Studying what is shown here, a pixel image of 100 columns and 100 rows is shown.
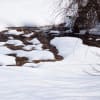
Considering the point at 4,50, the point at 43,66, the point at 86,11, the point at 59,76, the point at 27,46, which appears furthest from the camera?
the point at 86,11

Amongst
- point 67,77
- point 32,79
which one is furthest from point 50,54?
point 32,79

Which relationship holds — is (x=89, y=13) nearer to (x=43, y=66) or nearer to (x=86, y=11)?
(x=86, y=11)

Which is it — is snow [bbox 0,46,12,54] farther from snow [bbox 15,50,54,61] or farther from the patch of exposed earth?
snow [bbox 15,50,54,61]

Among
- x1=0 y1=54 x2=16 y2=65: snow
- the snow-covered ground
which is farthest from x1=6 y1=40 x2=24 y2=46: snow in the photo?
x1=0 y1=54 x2=16 y2=65: snow

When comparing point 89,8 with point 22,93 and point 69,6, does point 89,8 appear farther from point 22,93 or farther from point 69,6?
point 22,93

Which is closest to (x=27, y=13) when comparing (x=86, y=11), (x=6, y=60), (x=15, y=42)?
(x=86, y=11)

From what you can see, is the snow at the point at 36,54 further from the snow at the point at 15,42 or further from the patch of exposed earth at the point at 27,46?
the snow at the point at 15,42

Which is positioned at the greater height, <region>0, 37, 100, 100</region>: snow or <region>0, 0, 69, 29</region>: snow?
<region>0, 0, 69, 29</region>: snow

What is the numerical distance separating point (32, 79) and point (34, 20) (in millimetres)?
4772

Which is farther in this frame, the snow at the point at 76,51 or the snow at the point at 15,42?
the snow at the point at 15,42

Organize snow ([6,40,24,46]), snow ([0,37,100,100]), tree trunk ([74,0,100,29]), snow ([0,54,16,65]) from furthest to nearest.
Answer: tree trunk ([74,0,100,29]), snow ([6,40,24,46]), snow ([0,54,16,65]), snow ([0,37,100,100])

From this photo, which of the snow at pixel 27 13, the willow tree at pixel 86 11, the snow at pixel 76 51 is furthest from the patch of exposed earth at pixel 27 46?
the willow tree at pixel 86 11

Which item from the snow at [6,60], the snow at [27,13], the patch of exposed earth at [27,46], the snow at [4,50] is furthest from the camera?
the snow at [27,13]

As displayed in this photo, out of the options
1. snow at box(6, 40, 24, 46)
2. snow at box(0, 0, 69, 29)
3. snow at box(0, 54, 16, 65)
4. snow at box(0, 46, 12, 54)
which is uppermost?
snow at box(0, 0, 69, 29)
